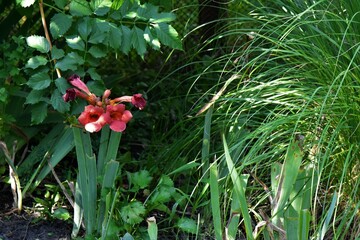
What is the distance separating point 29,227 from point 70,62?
2.50 ft

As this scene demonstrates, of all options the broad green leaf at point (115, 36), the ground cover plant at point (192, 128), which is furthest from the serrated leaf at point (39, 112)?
the broad green leaf at point (115, 36)

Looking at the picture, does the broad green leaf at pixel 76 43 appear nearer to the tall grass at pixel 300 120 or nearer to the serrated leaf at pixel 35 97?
the serrated leaf at pixel 35 97

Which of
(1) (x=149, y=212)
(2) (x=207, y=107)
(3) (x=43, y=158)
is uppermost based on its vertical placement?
(2) (x=207, y=107)

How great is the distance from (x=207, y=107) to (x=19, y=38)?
0.93 m

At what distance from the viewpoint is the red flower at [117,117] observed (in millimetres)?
3053

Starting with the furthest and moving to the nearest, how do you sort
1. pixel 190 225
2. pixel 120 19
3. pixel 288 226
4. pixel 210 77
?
pixel 210 77, pixel 120 19, pixel 190 225, pixel 288 226

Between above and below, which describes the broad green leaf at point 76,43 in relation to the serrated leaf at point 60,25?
below

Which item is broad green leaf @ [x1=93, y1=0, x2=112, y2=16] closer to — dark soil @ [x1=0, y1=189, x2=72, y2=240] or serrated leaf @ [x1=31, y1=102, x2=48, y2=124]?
serrated leaf @ [x1=31, y1=102, x2=48, y2=124]

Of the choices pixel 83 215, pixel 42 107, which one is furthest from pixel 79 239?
pixel 42 107

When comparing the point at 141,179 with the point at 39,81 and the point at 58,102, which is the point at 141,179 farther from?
the point at 39,81

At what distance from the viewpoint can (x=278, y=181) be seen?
2648 mm

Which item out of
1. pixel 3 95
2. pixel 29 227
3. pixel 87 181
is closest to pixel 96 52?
pixel 3 95

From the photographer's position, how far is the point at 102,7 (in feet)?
10.9

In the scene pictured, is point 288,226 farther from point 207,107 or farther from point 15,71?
point 15,71
